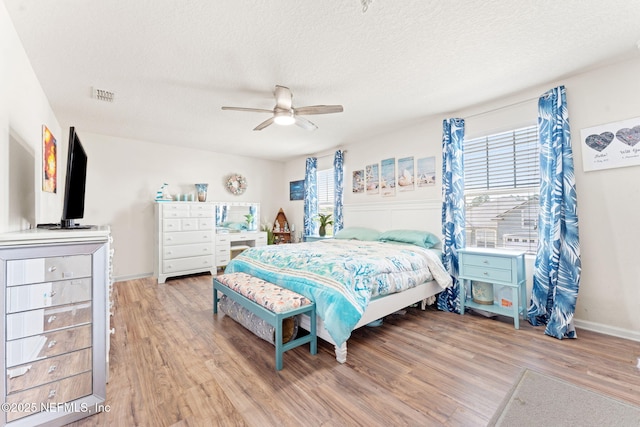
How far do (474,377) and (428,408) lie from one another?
1.82 ft

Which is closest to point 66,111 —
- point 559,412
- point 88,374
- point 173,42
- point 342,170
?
point 173,42

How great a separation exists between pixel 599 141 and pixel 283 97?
321cm

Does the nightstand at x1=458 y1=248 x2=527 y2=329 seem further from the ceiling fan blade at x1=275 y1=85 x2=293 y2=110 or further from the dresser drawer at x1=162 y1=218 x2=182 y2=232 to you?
the dresser drawer at x1=162 y1=218 x2=182 y2=232

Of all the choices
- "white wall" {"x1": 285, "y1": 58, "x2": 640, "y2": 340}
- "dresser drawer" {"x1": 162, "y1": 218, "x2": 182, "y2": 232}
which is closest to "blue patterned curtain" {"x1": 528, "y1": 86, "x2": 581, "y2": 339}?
"white wall" {"x1": 285, "y1": 58, "x2": 640, "y2": 340}

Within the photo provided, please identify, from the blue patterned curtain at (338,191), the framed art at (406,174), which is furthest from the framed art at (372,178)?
the blue patterned curtain at (338,191)

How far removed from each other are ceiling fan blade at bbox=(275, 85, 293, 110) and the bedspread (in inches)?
64.8

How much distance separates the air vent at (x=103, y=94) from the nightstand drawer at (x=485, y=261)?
4.53 m

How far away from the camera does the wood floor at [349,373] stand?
1622mm

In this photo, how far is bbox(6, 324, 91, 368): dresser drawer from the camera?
6.77 feet

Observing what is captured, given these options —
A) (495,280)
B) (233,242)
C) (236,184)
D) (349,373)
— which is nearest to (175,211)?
(233,242)

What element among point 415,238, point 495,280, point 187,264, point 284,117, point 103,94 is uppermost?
point 103,94

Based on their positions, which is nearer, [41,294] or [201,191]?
[41,294]

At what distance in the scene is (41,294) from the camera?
246 centimetres

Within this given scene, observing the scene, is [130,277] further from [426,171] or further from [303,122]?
[426,171]
